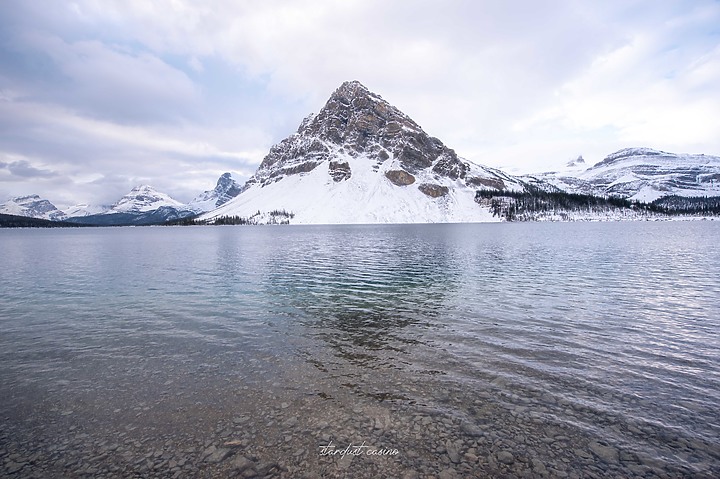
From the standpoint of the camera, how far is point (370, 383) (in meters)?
15.0

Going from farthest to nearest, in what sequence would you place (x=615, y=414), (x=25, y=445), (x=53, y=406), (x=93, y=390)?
(x=93, y=390) → (x=53, y=406) → (x=615, y=414) → (x=25, y=445)

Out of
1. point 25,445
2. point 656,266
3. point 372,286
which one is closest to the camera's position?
point 25,445

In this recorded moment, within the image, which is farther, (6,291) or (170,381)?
(6,291)

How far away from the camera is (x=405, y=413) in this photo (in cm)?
1265

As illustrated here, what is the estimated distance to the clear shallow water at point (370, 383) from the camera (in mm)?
10406

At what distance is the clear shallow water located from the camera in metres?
10.4

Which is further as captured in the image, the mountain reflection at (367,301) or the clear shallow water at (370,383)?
the mountain reflection at (367,301)

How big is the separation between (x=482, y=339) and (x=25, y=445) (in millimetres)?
19377

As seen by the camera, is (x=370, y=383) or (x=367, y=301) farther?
(x=367, y=301)

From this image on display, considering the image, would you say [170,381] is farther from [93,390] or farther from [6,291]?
[6,291]

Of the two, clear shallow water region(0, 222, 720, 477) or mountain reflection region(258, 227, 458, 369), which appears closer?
clear shallow water region(0, 222, 720, 477)

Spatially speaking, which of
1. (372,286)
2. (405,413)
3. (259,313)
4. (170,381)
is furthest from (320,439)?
(372,286)

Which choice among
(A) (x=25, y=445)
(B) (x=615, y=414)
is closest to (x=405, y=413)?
(B) (x=615, y=414)

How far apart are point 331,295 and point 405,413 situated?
21051 millimetres
